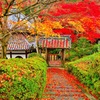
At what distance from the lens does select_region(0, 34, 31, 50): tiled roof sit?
82.3 ft

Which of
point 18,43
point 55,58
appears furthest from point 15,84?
point 55,58

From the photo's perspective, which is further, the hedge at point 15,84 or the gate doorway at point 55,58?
the gate doorway at point 55,58

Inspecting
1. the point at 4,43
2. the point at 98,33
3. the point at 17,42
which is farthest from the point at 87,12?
the point at 4,43

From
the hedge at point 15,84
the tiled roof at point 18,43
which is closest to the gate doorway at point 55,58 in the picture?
the tiled roof at point 18,43

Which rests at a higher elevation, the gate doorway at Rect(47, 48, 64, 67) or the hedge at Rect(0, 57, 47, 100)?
the hedge at Rect(0, 57, 47, 100)

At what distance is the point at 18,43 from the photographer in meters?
25.6

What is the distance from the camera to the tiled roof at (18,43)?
25.1 m

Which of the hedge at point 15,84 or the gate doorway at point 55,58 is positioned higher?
the hedge at point 15,84

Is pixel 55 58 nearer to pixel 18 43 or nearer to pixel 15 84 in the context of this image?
pixel 18 43

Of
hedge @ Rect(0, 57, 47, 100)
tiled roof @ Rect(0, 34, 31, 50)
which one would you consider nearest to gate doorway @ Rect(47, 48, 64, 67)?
tiled roof @ Rect(0, 34, 31, 50)

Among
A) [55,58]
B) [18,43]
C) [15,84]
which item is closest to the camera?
[15,84]

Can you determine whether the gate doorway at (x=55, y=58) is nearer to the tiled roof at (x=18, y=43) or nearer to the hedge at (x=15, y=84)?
the tiled roof at (x=18, y=43)

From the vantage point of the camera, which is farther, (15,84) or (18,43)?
(18,43)

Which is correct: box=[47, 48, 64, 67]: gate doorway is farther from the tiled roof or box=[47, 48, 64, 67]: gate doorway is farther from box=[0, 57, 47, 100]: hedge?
box=[0, 57, 47, 100]: hedge
